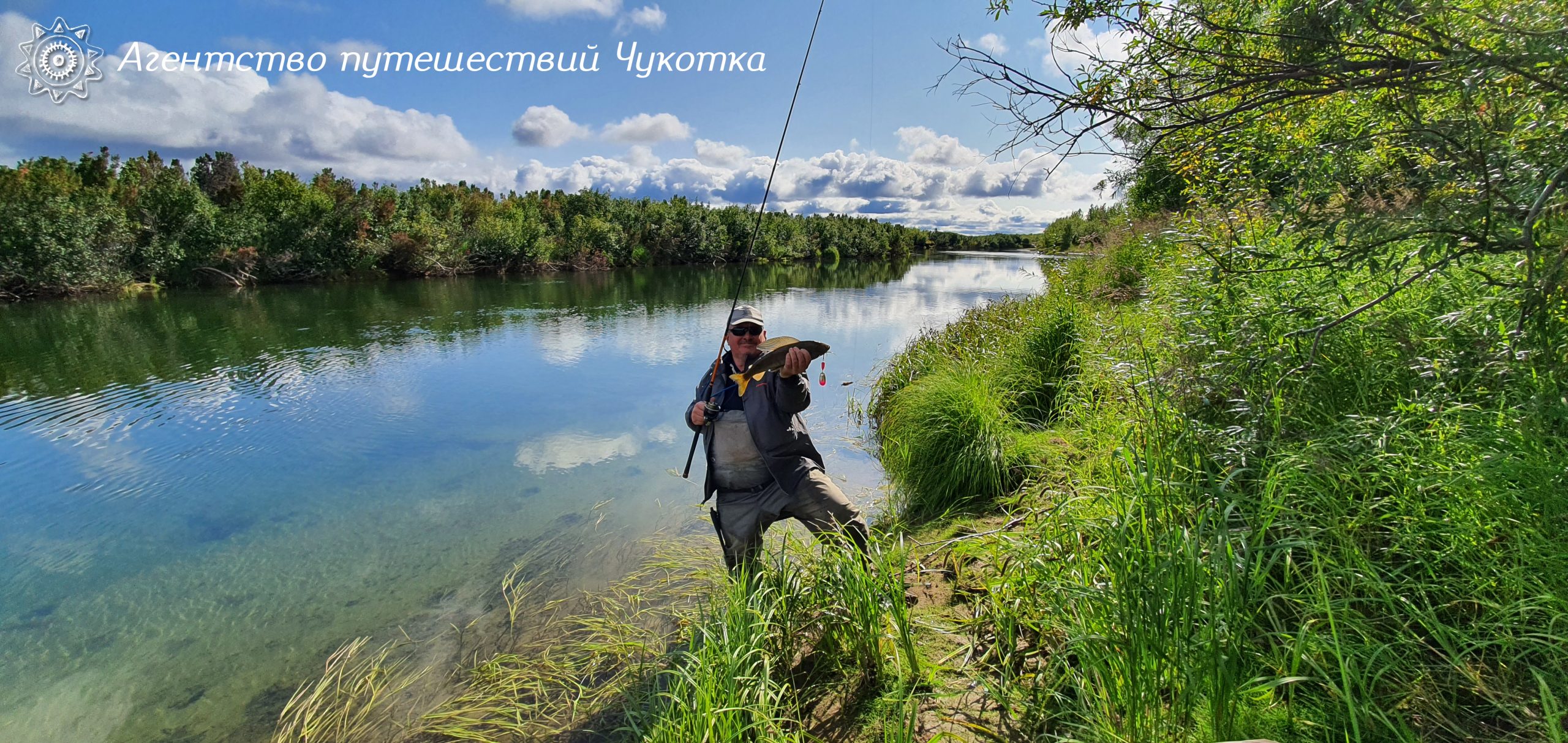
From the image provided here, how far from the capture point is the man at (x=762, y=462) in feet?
14.1

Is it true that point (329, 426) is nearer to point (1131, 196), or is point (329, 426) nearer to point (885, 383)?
point (885, 383)

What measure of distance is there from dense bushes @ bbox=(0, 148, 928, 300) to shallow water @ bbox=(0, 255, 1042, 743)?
1943 cm

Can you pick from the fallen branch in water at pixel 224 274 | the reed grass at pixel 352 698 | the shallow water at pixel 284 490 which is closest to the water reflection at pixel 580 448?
the shallow water at pixel 284 490

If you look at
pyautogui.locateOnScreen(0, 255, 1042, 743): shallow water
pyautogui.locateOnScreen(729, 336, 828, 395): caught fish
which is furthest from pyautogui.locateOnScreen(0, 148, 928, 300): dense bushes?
pyautogui.locateOnScreen(729, 336, 828, 395): caught fish

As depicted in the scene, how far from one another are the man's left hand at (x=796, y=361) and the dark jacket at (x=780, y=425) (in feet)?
0.20

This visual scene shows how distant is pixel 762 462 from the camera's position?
4547 mm

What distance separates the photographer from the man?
4.31 m

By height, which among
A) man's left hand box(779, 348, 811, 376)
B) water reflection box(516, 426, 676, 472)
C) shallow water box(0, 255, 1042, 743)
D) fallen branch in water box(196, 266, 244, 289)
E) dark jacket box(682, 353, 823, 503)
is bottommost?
shallow water box(0, 255, 1042, 743)

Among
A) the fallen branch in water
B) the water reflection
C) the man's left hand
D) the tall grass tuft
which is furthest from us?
the fallen branch in water

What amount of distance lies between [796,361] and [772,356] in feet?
0.60

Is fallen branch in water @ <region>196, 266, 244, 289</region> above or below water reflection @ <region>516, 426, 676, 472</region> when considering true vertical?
above

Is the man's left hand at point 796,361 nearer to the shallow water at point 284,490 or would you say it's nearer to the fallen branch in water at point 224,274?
the shallow water at point 284,490

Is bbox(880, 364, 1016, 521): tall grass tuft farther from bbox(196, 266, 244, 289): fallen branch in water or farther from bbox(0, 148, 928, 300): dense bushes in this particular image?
bbox(196, 266, 244, 289): fallen branch in water

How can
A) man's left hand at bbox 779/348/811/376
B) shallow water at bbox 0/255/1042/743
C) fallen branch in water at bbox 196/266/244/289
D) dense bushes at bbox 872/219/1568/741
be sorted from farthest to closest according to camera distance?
fallen branch in water at bbox 196/266/244/289 → shallow water at bbox 0/255/1042/743 → man's left hand at bbox 779/348/811/376 → dense bushes at bbox 872/219/1568/741
